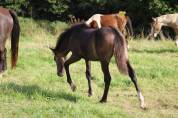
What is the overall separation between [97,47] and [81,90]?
1.64 m

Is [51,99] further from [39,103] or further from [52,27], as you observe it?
[52,27]

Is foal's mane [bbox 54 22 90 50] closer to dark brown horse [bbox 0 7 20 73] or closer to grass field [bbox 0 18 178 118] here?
grass field [bbox 0 18 178 118]

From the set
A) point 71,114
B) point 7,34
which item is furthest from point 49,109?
point 7,34

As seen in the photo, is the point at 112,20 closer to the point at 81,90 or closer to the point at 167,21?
the point at 167,21

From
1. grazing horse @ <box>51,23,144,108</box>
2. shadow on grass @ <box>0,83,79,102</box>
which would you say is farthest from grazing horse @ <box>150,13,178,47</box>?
shadow on grass @ <box>0,83,79,102</box>

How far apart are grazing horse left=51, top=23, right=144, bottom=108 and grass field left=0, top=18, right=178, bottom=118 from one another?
1.44ft

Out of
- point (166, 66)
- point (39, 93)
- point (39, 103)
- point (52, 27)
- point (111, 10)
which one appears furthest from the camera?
point (111, 10)

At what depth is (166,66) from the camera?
12758mm

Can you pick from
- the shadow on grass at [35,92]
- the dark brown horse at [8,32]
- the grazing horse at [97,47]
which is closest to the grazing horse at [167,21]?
the dark brown horse at [8,32]

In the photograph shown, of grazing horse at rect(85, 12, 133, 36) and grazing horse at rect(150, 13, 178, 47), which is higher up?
grazing horse at rect(85, 12, 133, 36)

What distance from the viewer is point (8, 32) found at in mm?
10062

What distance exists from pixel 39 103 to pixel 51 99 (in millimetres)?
421

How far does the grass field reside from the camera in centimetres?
765

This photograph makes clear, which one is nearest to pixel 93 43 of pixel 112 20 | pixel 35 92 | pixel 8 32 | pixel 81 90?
pixel 35 92
